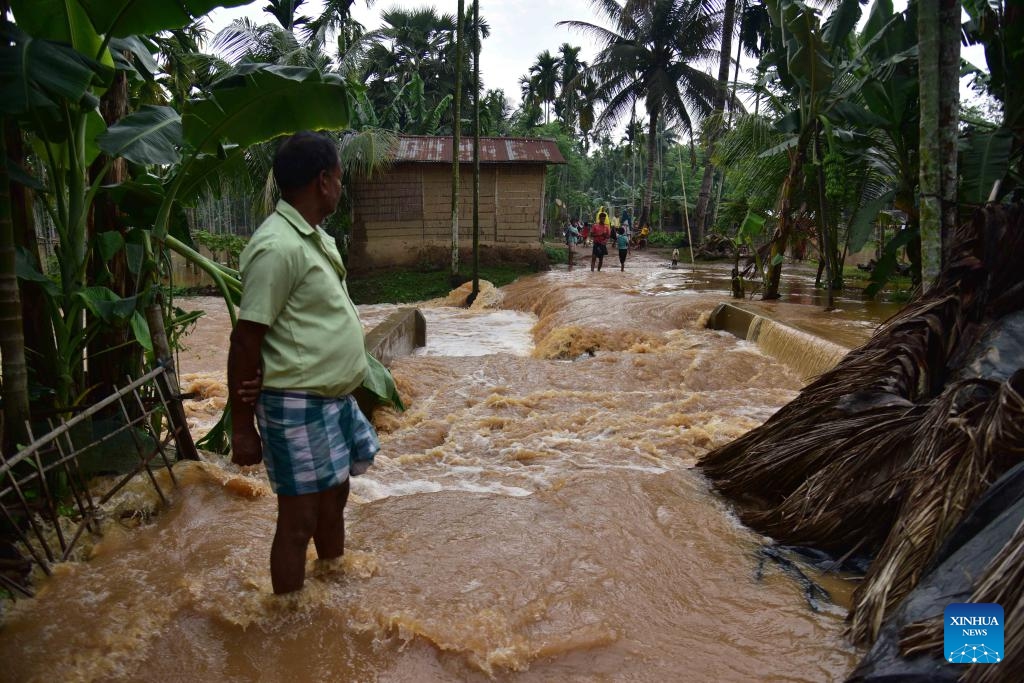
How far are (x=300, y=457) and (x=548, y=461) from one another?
2870 millimetres

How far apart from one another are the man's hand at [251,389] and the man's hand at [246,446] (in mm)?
104

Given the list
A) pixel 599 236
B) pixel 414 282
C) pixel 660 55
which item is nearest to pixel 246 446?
pixel 414 282

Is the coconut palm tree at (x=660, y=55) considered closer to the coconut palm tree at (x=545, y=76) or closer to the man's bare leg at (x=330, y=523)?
the coconut palm tree at (x=545, y=76)

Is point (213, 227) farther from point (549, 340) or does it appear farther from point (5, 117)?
point (5, 117)

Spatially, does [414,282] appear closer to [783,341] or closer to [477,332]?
[477,332]

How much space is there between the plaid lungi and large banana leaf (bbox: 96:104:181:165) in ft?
4.60

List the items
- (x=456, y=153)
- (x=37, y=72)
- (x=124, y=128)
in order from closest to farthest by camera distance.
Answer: (x=37, y=72)
(x=124, y=128)
(x=456, y=153)

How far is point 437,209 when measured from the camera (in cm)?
1933

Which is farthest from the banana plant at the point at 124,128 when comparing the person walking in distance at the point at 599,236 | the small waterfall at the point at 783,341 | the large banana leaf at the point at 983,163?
the person walking in distance at the point at 599,236

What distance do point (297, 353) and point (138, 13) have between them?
6.00 feet

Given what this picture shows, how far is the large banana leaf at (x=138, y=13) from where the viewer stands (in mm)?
2932

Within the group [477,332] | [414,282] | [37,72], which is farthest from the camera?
[414,282]

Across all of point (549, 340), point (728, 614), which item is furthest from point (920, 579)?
point (549, 340)

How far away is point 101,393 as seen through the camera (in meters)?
3.57
